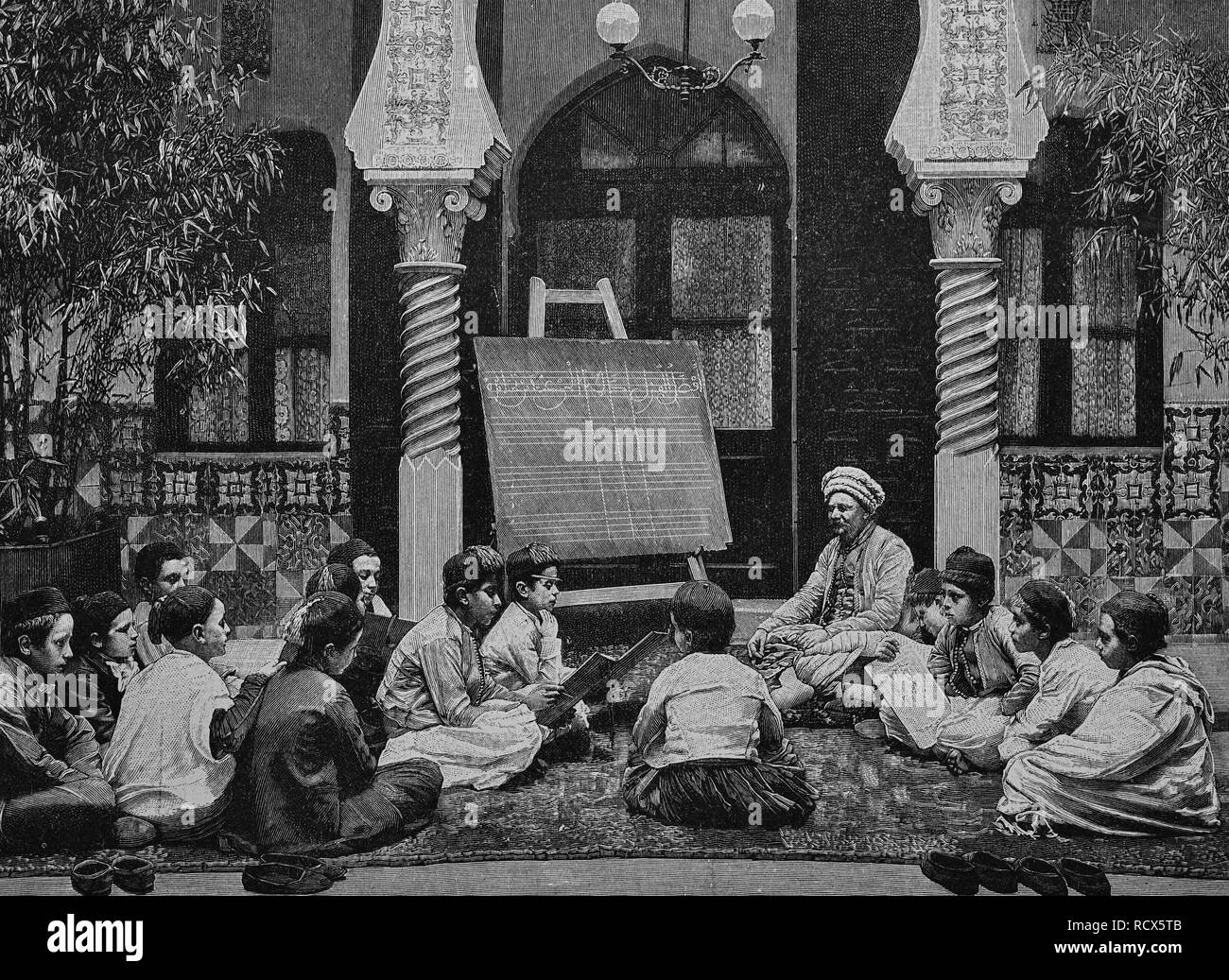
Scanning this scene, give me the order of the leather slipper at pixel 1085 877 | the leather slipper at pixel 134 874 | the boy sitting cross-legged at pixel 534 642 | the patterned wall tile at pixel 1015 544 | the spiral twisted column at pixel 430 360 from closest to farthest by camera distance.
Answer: the leather slipper at pixel 1085 877 < the leather slipper at pixel 134 874 < the boy sitting cross-legged at pixel 534 642 < the patterned wall tile at pixel 1015 544 < the spiral twisted column at pixel 430 360

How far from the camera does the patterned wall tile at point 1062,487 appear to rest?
18.6ft

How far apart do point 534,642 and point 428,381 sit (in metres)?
1.38

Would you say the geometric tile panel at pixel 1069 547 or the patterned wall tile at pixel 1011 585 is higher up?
the geometric tile panel at pixel 1069 547

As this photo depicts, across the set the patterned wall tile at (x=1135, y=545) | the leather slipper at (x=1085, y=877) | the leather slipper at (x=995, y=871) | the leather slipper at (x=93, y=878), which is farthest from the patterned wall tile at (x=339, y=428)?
the leather slipper at (x=1085, y=877)

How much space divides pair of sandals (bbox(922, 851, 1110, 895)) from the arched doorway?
1469 millimetres

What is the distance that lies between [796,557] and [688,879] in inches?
63.4

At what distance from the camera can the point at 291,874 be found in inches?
208

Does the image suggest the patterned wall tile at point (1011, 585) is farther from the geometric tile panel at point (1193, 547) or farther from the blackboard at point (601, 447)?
the blackboard at point (601, 447)

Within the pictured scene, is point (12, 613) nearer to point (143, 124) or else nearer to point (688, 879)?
point (143, 124)

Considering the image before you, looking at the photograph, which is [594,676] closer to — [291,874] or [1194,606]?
[291,874]

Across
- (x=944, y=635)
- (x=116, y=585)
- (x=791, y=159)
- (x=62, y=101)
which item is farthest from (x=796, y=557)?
(x=62, y=101)

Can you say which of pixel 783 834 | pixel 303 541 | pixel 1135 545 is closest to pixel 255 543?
pixel 303 541

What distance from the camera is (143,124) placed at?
5723mm

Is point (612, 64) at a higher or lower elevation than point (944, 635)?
higher
